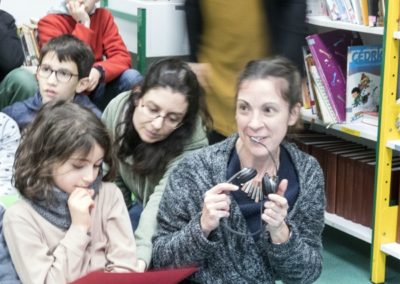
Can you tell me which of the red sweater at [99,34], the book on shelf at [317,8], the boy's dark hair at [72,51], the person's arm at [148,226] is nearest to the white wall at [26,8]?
the red sweater at [99,34]

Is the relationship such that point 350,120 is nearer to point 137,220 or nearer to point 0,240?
point 137,220

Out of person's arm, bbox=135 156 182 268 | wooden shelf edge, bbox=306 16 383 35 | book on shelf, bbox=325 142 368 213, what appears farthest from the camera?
book on shelf, bbox=325 142 368 213

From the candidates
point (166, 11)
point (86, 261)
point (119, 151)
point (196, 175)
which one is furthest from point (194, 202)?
point (166, 11)

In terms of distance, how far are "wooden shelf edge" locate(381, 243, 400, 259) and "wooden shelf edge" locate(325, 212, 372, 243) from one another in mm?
88

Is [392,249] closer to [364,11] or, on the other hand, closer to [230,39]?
[364,11]

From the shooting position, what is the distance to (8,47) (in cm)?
291

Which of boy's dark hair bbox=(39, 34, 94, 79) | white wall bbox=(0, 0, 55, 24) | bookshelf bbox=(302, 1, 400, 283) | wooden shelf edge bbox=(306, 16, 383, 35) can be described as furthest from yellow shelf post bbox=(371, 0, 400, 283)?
white wall bbox=(0, 0, 55, 24)

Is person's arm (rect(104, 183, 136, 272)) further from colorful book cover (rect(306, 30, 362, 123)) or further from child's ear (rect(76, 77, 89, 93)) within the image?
colorful book cover (rect(306, 30, 362, 123))

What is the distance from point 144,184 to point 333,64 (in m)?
1.05

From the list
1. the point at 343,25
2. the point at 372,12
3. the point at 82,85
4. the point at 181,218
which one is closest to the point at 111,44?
the point at 82,85

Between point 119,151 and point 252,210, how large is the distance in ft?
1.64

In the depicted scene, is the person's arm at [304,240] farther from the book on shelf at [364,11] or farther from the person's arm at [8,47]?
the person's arm at [8,47]

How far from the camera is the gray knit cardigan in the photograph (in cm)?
157

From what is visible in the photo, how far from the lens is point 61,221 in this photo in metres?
1.47
